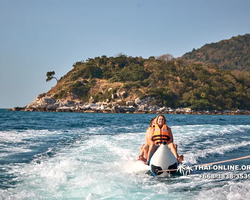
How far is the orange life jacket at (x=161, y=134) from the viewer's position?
6.87 metres

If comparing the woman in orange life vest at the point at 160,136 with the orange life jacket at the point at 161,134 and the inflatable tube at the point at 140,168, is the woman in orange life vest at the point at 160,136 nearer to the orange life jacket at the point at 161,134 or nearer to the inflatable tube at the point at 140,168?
the orange life jacket at the point at 161,134

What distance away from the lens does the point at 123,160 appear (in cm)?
847

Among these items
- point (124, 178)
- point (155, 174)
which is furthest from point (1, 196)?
point (155, 174)

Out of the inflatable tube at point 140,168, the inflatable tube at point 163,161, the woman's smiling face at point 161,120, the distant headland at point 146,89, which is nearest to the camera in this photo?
the inflatable tube at point 163,161

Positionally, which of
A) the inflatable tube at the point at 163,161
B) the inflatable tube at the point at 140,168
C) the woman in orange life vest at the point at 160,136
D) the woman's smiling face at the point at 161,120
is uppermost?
the woman's smiling face at the point at 161,120

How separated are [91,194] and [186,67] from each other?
8337 cm

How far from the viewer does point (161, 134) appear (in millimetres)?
6875

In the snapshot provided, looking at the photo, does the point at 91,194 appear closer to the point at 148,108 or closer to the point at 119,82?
the point at 148,108

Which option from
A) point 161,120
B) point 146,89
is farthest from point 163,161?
point 146,89

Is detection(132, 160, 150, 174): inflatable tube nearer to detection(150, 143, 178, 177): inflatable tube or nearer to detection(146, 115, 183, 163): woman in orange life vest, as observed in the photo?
detection(146, 115, 183, 163): woman in orange life vest

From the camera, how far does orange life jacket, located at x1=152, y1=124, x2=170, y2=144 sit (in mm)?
6871

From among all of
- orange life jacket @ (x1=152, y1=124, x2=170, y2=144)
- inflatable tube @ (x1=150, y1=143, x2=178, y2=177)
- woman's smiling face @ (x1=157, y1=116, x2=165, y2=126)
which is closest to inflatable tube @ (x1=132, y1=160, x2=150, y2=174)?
inflatable tube @ (x1=150, y1=143, x2=178, y2=177)

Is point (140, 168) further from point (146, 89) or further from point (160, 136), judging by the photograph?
point (146, 89)

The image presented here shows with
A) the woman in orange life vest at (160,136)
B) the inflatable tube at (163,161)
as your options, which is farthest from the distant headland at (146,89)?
the inflatable tube at (163,161)
